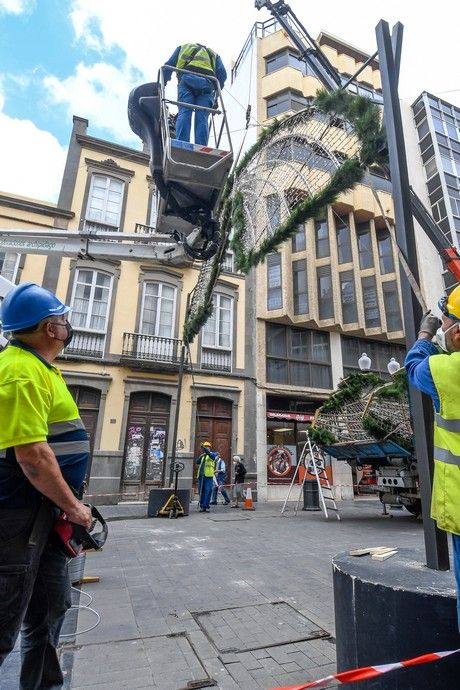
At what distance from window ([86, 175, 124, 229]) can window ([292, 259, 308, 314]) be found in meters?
7.93

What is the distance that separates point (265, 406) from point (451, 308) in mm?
13896

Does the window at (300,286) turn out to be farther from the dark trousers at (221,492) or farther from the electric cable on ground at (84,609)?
the electric cable on ground at (84,609)

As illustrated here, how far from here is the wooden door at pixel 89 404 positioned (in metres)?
12.7

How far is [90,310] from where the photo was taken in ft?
44.5

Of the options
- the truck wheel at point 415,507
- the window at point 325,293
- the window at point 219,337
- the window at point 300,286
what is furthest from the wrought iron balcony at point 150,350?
the truck wheel at point 415,507

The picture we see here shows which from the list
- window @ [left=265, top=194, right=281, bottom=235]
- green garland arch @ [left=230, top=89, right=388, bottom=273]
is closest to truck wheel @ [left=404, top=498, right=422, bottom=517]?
green garland arch @ [left=230, top=89, right=388, bottom=273]

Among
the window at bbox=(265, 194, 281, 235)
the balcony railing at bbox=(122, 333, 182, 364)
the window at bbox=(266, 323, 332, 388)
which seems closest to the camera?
the window at bbox=(265, 194, 281, 235)

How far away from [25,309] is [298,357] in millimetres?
15361

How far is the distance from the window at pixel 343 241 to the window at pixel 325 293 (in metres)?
1.41

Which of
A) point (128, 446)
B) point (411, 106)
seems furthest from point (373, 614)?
point (411, 106)

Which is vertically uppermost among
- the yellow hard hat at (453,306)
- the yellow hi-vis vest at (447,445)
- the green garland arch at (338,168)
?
the green garland arch at (338,168)

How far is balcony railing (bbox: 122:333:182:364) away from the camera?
13.6m

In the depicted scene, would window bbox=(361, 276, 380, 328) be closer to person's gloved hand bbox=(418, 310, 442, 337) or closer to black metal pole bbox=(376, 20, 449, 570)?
black metal pole bbox=(376, 20, 449, 570)

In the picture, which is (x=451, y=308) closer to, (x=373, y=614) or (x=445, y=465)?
(x=445, y=465)
